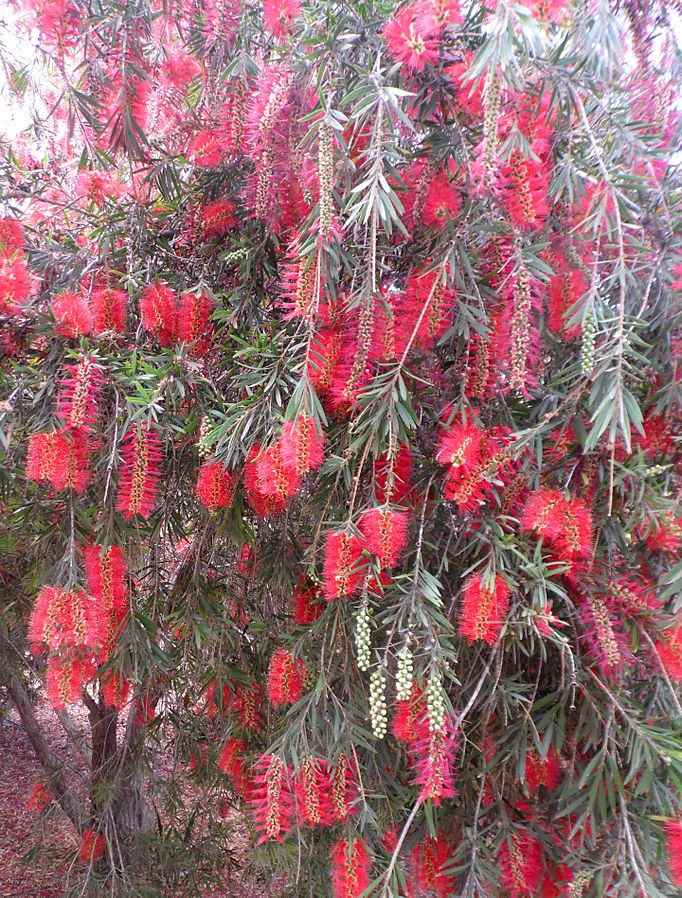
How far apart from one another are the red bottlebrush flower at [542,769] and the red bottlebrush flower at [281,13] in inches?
→ 60.8

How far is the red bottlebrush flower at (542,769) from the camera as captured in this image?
1.32 m

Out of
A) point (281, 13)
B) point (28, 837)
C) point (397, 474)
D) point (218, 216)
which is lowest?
point (28, 837)

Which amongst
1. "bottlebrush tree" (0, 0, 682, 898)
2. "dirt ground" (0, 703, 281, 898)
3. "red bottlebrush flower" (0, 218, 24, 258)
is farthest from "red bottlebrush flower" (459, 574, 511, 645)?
"dirt ground" (0, 703, 281, 898)

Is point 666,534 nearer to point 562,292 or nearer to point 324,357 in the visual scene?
point 562,292

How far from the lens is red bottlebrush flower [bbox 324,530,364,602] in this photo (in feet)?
3.77

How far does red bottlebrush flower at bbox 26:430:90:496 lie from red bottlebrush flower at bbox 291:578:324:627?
63cm

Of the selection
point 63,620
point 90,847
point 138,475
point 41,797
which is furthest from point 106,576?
point 41,797

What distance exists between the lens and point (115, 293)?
1.43 m

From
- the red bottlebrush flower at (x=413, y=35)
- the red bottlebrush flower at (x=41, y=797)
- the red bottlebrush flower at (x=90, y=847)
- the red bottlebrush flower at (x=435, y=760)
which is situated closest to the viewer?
the red bottlebrush flower at (x=413, y=35)

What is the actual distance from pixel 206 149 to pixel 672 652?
1.39 m

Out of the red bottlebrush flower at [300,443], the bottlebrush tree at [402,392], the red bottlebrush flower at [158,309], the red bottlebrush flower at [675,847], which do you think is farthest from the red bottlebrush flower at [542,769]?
the red bottlebrush flower at [158,309]

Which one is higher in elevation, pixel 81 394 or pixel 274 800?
pixel 81 394

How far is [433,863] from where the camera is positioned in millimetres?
1432

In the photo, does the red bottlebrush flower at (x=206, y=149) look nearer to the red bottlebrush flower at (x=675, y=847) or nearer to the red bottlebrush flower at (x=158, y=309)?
the red bottlebrush flower at (x=158, y=309)
